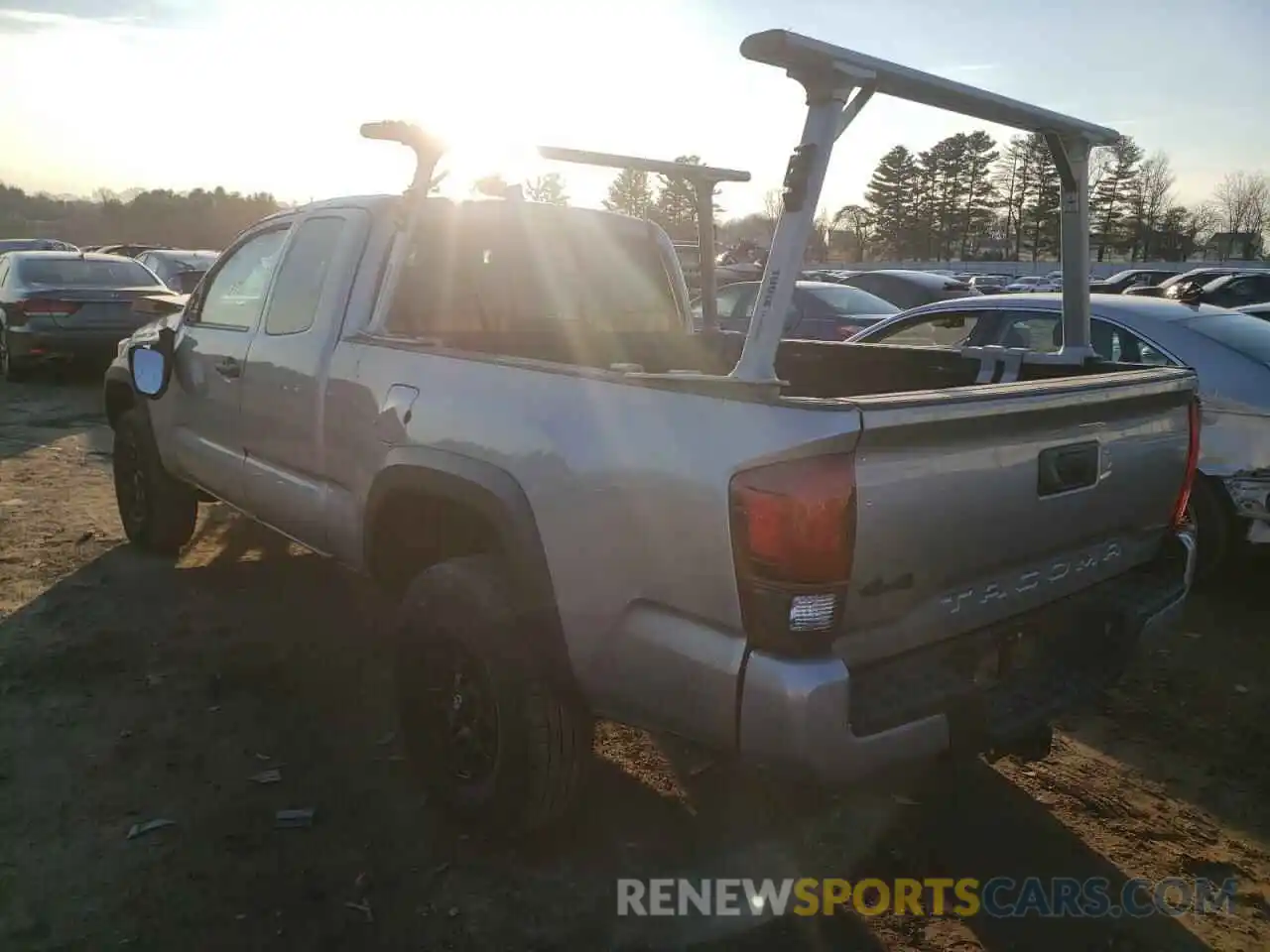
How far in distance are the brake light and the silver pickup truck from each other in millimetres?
9314

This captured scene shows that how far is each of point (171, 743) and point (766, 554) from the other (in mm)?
2585

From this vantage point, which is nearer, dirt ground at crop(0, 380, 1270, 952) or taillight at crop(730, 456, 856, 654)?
taillight at crop(730, 456, 856, 654)

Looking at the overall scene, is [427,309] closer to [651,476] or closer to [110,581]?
[651,476]

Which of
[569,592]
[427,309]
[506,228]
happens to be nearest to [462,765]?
[569,592]

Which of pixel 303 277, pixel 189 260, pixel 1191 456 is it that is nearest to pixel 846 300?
pixel 303 277

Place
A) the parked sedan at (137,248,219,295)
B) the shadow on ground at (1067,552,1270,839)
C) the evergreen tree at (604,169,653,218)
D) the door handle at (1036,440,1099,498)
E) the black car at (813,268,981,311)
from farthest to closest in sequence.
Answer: the black car at (813,268,981,311) < the parked sedan at (137,248,219,295) < the evergreen tree at (604,169,653,218) < the shadow on ground at (1067,552,1270,839) < the door handle at (1036,440,1099,498)

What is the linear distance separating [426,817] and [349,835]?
24cm

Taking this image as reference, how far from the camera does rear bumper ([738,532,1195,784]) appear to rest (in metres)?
2.28

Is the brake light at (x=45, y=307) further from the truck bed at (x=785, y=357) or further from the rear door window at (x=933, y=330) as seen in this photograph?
the truck bed at (x=785, y=357)

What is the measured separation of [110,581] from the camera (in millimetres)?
5484

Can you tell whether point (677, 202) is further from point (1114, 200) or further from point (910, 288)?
point (1114, 200)

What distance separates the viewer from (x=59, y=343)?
12.1 metres

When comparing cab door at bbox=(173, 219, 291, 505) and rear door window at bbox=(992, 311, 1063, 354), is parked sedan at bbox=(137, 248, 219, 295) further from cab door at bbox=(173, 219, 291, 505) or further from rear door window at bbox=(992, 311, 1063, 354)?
rear door window at bbox=(992, 311, 1063, 354)

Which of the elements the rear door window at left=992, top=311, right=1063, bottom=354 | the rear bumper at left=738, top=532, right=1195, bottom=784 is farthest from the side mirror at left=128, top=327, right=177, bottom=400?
the rear door window at left=992, top=311, right=1063, bottom=354
